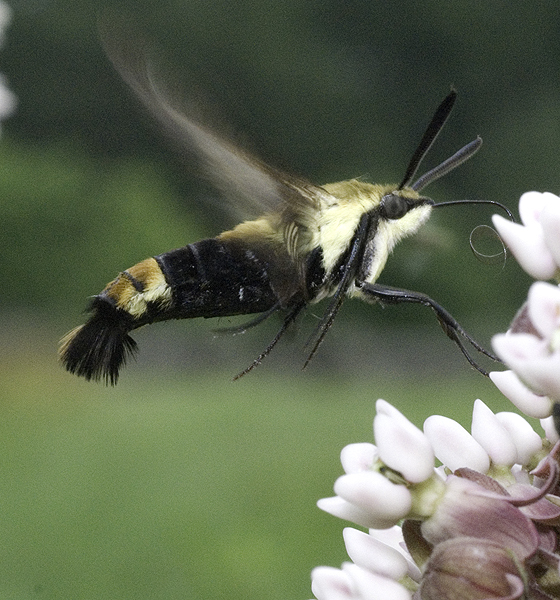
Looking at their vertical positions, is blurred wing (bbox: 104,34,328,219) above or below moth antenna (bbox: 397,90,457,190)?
below

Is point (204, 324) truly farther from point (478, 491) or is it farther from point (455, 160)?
point (478, 491)

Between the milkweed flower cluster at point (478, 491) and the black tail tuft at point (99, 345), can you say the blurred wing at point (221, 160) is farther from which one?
the milkweed flower cluster at point (478, 491)

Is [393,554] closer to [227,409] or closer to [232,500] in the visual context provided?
[232,500]

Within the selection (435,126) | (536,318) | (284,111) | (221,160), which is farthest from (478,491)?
(284,111)

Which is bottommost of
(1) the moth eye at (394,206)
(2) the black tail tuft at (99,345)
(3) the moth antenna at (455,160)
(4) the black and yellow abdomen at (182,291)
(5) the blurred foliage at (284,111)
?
(2) the black tail tuft at (99,345)

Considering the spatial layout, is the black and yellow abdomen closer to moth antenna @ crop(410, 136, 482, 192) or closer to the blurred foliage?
moth antenna @ crop(410, 136, 482, 192)

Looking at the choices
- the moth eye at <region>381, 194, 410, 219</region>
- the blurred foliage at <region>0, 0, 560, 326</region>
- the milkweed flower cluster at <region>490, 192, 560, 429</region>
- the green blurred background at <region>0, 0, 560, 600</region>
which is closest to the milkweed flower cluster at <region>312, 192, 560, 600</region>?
the milkweed flower cluster at <region>490, 192, 560, 429</region>

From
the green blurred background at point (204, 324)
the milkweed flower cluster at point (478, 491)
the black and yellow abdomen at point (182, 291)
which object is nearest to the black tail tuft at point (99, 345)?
the black and yellow abdomen at point (182, 291)
